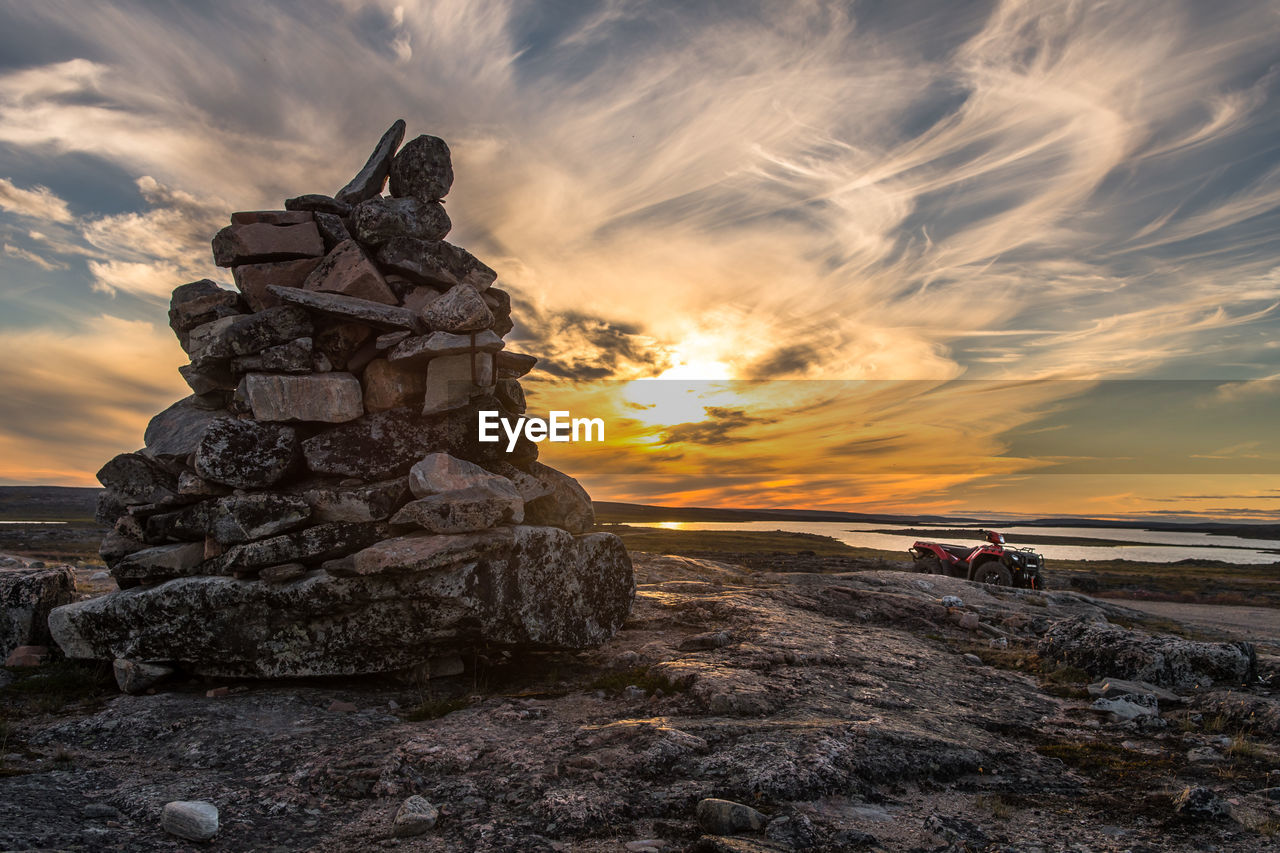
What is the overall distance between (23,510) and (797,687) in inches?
8210

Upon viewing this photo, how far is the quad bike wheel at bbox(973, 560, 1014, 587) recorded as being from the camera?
1015 inches

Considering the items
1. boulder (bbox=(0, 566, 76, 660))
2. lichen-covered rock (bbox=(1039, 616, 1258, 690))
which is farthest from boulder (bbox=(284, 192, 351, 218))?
lichen-covered rock (bbox=(1039, 616, 1258, 690))

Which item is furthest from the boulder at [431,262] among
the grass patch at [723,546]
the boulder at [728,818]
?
the grass patch at [723,546]

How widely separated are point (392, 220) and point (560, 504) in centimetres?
656

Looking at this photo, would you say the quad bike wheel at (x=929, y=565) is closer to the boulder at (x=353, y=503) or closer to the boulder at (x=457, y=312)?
the boulder at (x=457, y=312)

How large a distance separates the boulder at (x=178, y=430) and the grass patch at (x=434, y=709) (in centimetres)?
651

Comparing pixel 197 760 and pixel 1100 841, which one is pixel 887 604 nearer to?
pixel 1100 841

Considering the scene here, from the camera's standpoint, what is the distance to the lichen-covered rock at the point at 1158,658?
1203 centimetres

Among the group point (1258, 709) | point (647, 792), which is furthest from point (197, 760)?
point (1258, 709)

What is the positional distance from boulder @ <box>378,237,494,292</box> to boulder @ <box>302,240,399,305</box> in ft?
1.54

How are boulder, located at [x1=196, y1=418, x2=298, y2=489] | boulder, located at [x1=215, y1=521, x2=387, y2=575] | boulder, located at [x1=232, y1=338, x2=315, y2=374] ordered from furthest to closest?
boulder, located at [x1=232, y1=338, x2=315, y2=374], boulder, located at [x1=196, y1=418, x2=298, y2=489], boulder, located at [x1=215, y1=521, x2=387, y2=575]

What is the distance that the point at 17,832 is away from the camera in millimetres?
5609

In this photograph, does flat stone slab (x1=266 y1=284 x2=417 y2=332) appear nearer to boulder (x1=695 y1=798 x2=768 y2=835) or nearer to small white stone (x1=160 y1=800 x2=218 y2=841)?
small white stone (x1=160 y1=800 x2=218 y2=841)

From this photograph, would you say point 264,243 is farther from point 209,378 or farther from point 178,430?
point 178,430
